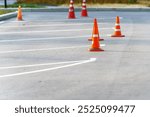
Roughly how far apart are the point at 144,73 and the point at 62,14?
16122 millimetres

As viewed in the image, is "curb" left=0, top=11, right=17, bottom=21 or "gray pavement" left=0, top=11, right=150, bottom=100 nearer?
"gray pavement" left=0, top=11, right=150, bottom=100

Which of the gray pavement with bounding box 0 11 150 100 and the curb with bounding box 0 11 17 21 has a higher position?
the gray pavement with bounding box 0 11 150 100

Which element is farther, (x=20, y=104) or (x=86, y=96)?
(x=86, y=96)

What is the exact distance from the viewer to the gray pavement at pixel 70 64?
9.68m

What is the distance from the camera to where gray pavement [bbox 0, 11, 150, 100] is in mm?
9680

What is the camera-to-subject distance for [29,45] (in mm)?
15625

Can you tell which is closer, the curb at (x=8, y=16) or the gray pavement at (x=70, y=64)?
the gray pavement at (x=70, y=64)

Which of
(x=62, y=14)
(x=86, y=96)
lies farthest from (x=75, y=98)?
(x=62, y=14)

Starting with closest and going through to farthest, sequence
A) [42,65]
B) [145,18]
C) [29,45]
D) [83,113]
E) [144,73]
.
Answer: [83,113], [144,73], [42,65], [29,45], [145,18]

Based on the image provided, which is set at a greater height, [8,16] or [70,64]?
[70,64]

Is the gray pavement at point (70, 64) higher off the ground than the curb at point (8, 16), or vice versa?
the gray pavement at point (70, 64)

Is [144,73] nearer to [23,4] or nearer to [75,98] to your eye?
[75,98]

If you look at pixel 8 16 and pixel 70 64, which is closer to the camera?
pixel 70 64

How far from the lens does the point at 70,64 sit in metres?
12.4
